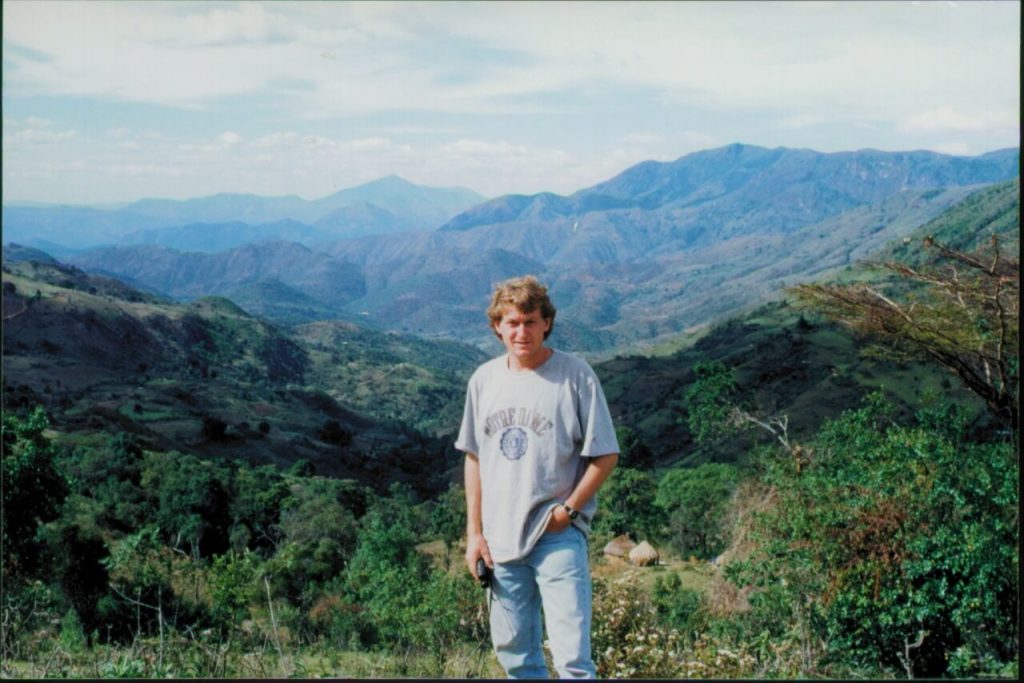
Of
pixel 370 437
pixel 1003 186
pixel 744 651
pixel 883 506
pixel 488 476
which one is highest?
pixel 1003 186

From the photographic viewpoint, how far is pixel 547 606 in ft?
9.14

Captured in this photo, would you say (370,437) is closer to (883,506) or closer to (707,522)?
(707,522)

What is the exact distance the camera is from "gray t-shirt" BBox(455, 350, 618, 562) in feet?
9.08

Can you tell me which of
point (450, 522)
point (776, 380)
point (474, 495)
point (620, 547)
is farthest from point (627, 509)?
point (776, 380)

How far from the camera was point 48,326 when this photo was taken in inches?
2879

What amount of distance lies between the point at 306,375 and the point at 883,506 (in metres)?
106

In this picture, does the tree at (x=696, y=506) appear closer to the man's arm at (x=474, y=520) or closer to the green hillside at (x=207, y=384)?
the man's arm at (x=474, y=520)

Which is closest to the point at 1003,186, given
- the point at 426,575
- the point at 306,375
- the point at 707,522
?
the point at 306,375

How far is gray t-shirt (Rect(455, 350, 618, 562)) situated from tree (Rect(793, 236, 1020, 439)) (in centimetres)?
578

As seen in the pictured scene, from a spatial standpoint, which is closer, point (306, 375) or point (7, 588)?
point (7, 588)

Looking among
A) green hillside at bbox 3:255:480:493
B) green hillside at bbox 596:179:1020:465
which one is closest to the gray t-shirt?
green hillside at bbox 596:179:1020:465

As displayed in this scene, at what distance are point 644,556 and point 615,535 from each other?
365 centimetres

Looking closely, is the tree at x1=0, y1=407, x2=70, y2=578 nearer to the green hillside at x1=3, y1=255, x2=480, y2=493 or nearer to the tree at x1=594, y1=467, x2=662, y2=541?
the tree at x1=594, y1=467, x2=662, y2=541

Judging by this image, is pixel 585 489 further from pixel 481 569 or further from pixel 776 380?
pixel 776 380
